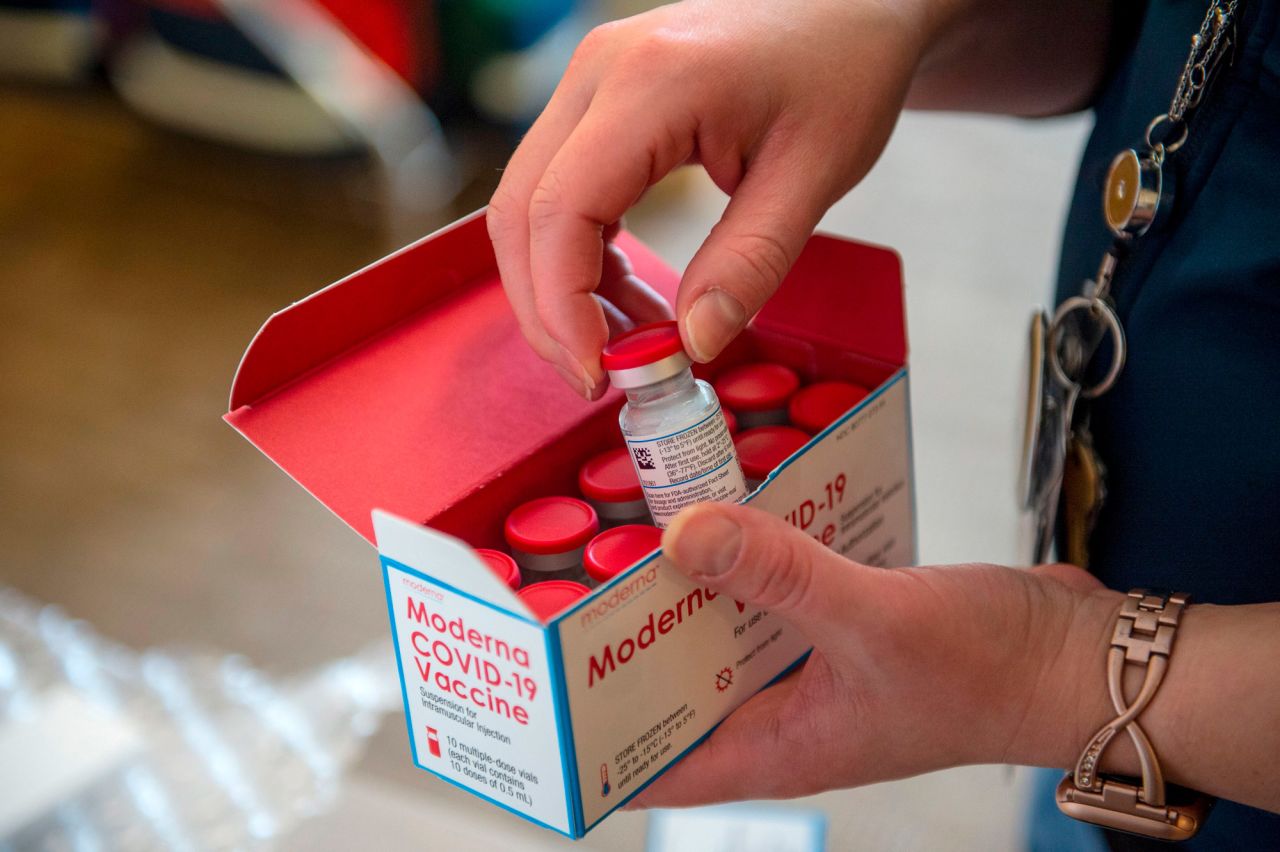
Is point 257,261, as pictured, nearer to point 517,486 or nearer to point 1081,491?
point 517,486

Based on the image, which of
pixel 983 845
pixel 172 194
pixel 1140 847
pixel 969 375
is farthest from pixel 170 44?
pixel 1140 847

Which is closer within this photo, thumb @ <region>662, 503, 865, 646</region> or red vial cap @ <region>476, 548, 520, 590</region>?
thumb @ <region>662, 503, 865, 646</region>

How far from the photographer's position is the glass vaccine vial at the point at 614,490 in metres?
0.86

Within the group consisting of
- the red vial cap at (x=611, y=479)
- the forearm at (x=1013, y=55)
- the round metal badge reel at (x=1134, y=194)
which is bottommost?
the red vial cap at (x=611, y=479)

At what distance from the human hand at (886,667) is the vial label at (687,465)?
68mm

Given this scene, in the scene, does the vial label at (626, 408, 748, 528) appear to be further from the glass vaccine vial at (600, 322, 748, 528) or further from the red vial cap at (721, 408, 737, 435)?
the red vial cap at (721, 408, 737, 435)

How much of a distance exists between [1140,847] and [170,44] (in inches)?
104

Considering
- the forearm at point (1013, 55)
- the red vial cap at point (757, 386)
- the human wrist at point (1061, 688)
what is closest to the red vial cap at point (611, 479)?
the red vial cap at point (757, 386)

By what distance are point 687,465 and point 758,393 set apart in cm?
24

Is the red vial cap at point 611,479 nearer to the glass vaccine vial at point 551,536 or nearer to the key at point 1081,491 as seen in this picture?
the glass vaccine vial at point 551,536

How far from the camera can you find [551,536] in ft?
2.70

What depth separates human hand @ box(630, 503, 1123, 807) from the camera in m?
0.69

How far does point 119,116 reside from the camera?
323cm

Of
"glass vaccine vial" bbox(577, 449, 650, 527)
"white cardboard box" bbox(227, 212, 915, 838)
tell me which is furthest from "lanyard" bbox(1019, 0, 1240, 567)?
"glass vaccine vial" bbox(577, 449, 650, 527)
